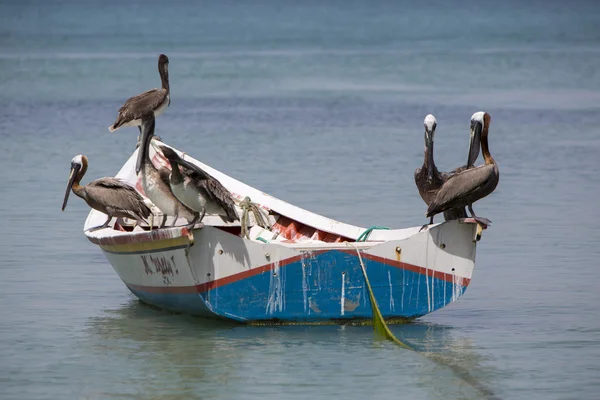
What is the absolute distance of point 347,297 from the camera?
1114 centimetres

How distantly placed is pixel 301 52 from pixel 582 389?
152ft

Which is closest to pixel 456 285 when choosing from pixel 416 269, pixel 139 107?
pixel 416 269

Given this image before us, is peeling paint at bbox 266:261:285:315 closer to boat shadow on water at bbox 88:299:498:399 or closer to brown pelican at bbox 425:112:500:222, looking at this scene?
boat shadow on water at bbox 88:299:498:399

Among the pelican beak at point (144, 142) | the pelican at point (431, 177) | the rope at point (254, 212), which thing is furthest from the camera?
the rope at point (254, 212)

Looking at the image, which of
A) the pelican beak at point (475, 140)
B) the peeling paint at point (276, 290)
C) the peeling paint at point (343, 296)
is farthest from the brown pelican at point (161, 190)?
the pelican beak at point (475, 140)

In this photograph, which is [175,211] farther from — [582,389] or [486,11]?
[486,11]

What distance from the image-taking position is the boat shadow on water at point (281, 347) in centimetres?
1035

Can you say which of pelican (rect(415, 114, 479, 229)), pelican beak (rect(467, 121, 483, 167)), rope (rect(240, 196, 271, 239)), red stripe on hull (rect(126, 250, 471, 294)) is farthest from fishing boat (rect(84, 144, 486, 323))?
rope (rect(240, 196, 271, 239))

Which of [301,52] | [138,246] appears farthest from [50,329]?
[301,52]

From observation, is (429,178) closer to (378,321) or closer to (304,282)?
(378,321)

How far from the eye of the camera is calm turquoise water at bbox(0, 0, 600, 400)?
34.3 ft

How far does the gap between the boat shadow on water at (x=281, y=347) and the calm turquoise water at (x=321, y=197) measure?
0.08 feet

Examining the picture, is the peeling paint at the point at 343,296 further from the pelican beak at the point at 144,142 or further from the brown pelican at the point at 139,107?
the brown pelican at the point at 139,107

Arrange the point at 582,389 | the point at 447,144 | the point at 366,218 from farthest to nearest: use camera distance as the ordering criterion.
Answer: the point at 447,144
the point at 366,218
the point at 582,389
